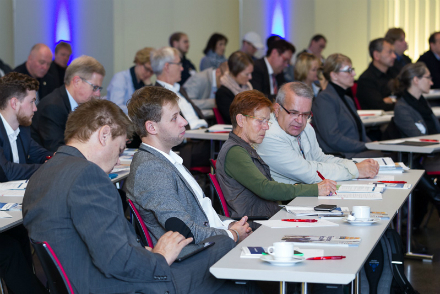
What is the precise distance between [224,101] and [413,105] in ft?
6.50

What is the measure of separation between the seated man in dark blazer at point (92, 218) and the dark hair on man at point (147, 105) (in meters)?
0.48

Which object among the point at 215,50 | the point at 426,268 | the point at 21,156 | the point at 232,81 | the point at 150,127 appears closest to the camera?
the point at 150,127

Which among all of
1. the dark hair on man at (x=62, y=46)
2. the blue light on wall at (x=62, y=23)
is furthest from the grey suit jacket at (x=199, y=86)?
the blue light on wall at (x=62, y=23)

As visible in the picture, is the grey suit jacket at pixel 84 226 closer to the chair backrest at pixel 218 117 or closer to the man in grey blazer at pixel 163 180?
the man in grey blazer at pixel 163 180

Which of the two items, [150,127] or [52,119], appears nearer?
[150,127]

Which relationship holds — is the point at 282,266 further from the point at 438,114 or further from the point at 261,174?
the point at 438,114

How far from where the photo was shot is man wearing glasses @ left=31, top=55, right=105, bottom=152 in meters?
4.19

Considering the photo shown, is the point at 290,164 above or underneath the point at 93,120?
underneath

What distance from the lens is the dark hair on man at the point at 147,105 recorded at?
8.20ft

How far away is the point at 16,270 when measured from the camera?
273cm

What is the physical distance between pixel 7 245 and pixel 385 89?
19.0 ft

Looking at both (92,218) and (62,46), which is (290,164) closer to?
(92,218)

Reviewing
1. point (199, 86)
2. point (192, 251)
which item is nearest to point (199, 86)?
point (199, 86)

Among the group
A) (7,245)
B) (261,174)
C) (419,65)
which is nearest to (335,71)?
(419,65)
